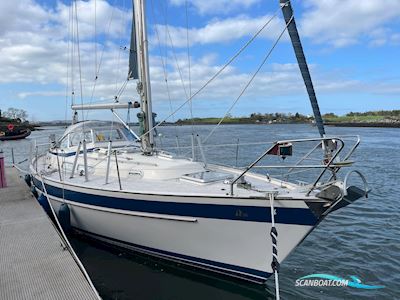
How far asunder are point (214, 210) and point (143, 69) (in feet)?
15.0

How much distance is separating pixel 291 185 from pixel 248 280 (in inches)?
72.7

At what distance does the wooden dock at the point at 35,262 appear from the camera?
464 centimetres

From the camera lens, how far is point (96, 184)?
24.6 feet

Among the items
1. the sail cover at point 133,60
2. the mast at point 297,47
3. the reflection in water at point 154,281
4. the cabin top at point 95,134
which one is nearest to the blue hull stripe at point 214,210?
the reflection in water at point 154,281

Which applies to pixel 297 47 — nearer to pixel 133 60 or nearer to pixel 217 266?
pixel 217 266

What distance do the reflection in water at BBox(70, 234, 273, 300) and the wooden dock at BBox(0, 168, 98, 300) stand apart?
3.38ft

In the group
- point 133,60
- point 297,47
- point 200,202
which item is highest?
point 133,60

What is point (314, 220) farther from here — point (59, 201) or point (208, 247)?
point (59, 201)

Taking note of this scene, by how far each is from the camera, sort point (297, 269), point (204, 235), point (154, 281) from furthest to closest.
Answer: point (297, 269), point (154, 281), point (204, 235)

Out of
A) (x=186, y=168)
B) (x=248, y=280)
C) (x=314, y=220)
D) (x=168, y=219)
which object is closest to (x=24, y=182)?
(x=186, y=168)

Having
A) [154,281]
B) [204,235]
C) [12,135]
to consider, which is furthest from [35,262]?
[12,135]

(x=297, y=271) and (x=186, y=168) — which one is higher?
(x=186, y=168)

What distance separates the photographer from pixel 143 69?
8711 mm

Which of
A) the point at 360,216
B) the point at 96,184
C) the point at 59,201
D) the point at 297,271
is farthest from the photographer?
→ the point at 360,216
